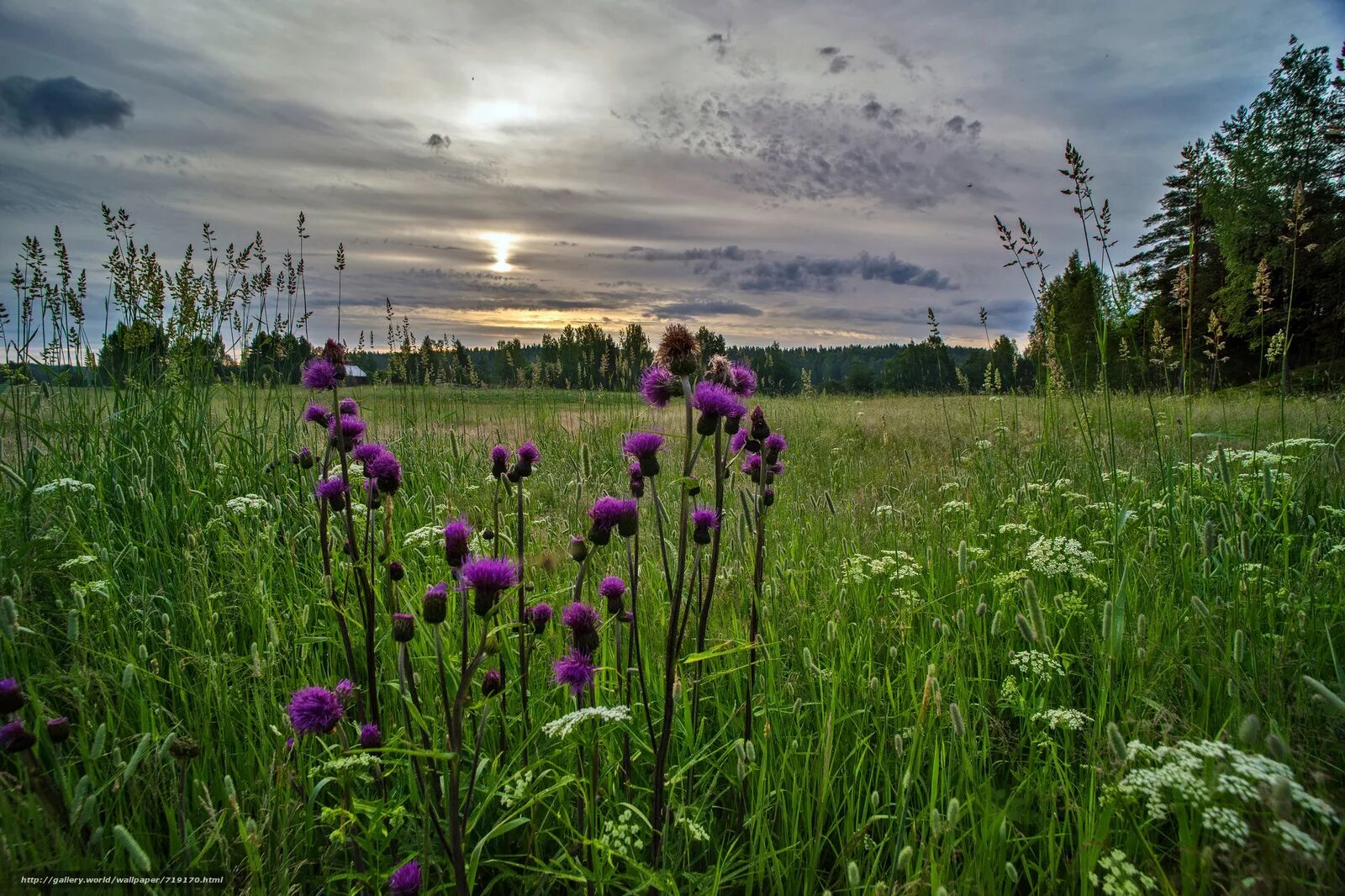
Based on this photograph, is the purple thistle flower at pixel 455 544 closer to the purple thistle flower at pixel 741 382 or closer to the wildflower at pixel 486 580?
the wildflower at pixel 486 580

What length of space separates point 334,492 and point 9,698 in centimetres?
86

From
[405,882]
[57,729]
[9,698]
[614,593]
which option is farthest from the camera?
[614,593]

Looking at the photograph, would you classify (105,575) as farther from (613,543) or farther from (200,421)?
(613,543)

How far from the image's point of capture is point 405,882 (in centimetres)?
136

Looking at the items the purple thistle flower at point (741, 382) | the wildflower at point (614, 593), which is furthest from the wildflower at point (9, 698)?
the purple thistle flower at point (741, 382)

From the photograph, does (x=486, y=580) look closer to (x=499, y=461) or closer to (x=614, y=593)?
(x=614, y=593)

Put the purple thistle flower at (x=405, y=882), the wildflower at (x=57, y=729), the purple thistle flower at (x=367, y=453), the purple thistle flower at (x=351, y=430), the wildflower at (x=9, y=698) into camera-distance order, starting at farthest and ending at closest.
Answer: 1. the purple thistle flower at (x=351, y=430)
2. the purple thistle flower at (x=367, y=453)
3. the wildflower at (x=57, y=729)
4. the wildflower at (x=9, y=698)
5. the purple thistle flower at (x=405, y=882)

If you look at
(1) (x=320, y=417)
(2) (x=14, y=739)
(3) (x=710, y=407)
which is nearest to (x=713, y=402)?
(3) (x=710, y=407)

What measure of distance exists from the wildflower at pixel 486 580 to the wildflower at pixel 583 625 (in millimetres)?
214

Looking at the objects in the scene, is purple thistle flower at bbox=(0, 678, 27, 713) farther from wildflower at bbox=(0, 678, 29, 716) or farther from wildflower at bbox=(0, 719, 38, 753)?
wildflower at bbox=(0, 719, 38, 753)

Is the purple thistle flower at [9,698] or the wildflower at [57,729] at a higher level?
the purple thistle flower at [9,698]

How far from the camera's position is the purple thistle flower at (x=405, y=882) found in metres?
1.35

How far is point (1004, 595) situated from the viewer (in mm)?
2482

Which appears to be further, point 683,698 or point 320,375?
point 683,698
